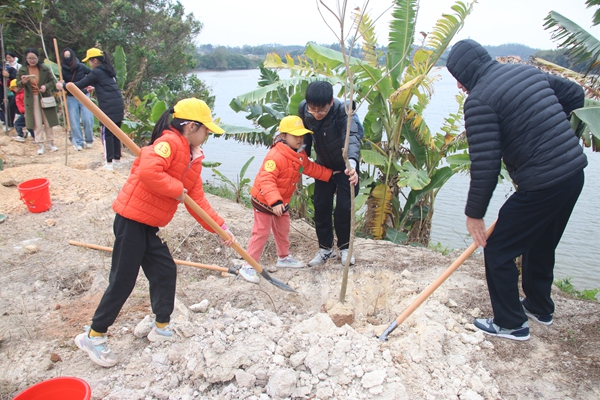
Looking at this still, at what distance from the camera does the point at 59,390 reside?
2.32 m

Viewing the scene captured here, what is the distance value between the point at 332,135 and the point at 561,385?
8.38 feet

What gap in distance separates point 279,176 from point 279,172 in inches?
1.7

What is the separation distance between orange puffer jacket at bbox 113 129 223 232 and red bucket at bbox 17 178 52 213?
10.7ft

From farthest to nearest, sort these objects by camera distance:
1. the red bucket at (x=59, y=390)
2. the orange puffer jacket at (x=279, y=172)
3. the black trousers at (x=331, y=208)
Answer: the black trousers at (x=331, y=208)
the orange puffer jacket at (x=279, y=172)
the red bucket at (x=59, y=390)

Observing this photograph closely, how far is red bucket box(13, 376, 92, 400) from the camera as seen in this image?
2.25 m

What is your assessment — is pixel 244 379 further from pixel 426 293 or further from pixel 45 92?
pixel 45 92

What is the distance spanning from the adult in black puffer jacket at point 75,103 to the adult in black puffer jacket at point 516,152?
6275 millimetres

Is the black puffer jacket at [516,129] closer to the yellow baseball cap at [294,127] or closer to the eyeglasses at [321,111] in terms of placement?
the eyeglasses at [321,111]

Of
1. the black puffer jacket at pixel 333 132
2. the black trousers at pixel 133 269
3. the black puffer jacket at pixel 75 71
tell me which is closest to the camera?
the black trousers at pixel 133 269

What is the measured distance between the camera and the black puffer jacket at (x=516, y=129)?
2.61 meters

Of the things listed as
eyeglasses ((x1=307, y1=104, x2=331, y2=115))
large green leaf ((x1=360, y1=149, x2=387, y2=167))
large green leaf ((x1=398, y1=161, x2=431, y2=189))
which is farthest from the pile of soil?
eyeglasses ((x1=307, y1=104, x2=331, y2=115))

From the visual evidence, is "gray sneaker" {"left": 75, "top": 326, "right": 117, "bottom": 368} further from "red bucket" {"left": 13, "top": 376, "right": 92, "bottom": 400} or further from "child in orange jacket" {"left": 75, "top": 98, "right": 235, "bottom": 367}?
"red bucket" {"left": 13, "top": 376, "right": 92, "bottom": 400}

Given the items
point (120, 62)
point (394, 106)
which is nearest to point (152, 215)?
point (394, 106)

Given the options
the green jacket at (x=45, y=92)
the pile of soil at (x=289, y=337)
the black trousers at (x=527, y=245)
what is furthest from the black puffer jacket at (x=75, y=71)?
the black trousers at (x=527, y=245)
